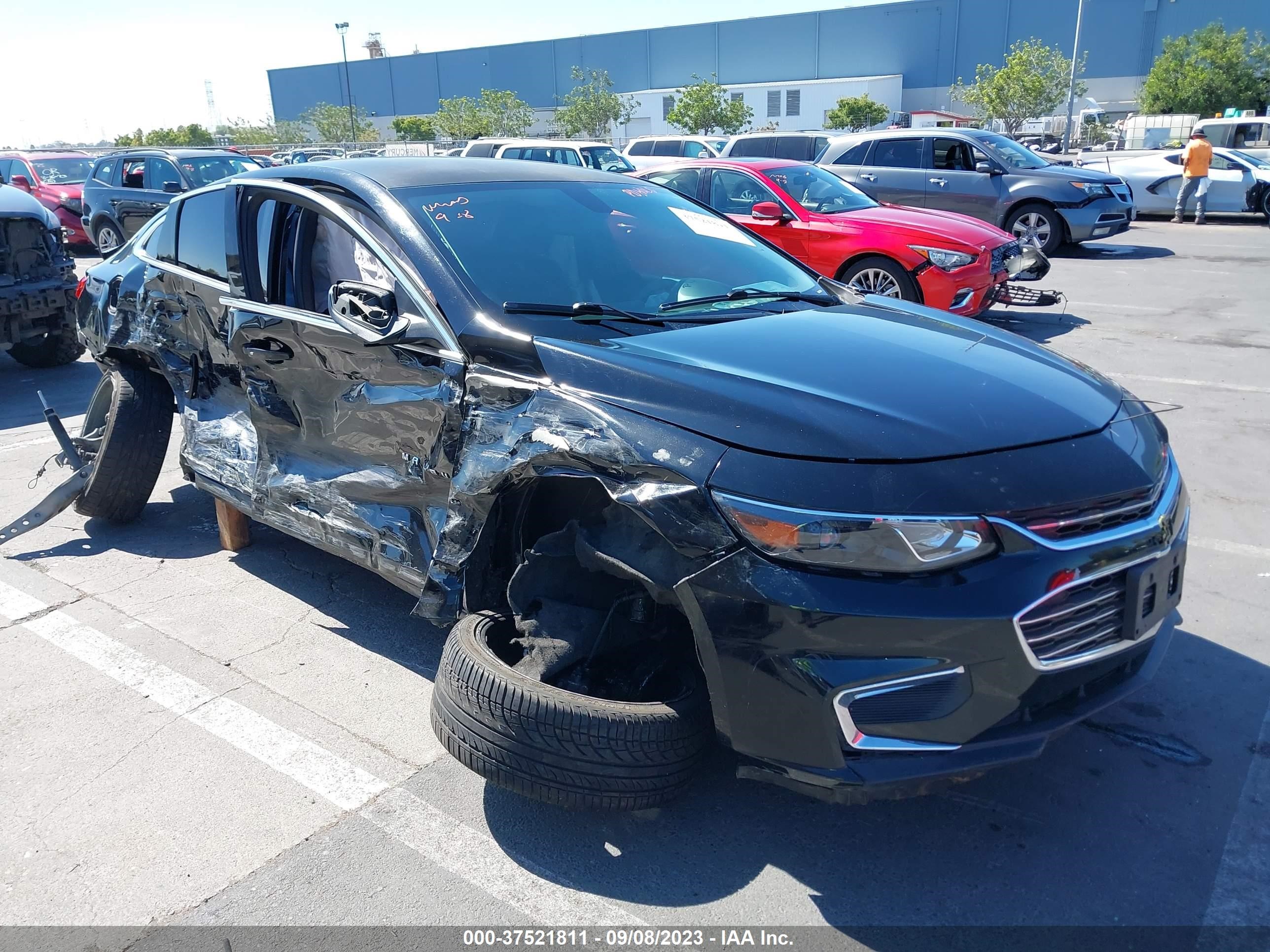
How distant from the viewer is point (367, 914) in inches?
97.0

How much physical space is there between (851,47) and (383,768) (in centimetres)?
7066

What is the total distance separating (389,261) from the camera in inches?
128

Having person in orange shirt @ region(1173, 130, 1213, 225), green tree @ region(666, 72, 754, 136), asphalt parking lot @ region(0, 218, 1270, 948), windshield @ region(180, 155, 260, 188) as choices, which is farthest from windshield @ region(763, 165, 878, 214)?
green tree @ region(666, 72, 754, 136)

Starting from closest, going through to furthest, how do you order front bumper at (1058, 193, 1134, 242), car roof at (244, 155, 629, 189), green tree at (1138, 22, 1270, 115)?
car roof at (244, 155, 629, 189)
front bumper at (1058, 193, 1134, 242)
green tree at (1138, 22, 1270, 115)

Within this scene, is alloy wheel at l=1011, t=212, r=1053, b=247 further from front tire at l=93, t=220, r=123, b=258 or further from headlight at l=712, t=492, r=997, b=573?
front tire at l=93, t=220, r=123, b=258

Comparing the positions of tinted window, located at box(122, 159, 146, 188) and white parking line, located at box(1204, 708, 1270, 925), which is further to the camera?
tinted window, located at box(122, 159, 146, 188)

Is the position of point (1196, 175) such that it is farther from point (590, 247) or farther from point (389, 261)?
point (389, 261)

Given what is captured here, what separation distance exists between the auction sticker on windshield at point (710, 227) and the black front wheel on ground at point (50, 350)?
275 inches

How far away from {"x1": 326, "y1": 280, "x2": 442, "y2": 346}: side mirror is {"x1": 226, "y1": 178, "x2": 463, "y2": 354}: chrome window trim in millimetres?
38

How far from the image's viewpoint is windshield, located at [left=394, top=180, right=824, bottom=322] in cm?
A: 328

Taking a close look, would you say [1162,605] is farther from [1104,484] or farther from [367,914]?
[367,914]

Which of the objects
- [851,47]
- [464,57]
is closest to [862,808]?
[851,47]

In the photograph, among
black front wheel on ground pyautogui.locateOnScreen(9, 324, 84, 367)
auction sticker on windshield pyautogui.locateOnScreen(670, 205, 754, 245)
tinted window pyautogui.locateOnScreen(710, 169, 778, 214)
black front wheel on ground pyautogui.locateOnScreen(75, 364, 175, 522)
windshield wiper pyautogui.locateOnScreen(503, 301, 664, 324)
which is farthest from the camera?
tinted window pyautogui.locateOnScreen(710, 169, 778, 214)

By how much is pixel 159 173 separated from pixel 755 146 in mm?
11111
